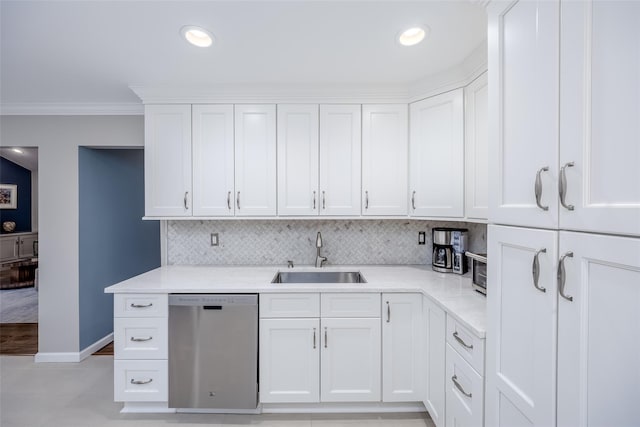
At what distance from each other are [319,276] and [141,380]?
57.2 inches

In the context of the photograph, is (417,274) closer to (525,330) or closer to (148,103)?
(525,330)

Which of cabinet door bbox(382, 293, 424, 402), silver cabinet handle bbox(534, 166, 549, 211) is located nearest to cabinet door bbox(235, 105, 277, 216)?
cabinet door bbox(382, 293, 424, 402)

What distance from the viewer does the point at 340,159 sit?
2.42 m

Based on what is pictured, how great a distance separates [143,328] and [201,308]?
421 millimetres

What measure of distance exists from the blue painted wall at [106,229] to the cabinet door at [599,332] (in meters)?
3.63

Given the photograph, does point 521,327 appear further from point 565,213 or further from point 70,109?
point 70,109

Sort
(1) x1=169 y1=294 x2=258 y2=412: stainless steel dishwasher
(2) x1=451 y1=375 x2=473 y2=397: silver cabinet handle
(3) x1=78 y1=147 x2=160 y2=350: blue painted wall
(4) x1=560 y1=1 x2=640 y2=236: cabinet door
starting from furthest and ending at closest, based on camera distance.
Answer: (3) x1=78 y1=147 x2=160 y2=350: blue painted wall, (1) x1=169 y1=294 x2=258 y2=412: stainless steel dishwasher, (2) x1=451 y1=375 x2=473 y2=397: silver cabinet handle, (4) x1=560 y1=1 x2=640 y2=236: cabinet door

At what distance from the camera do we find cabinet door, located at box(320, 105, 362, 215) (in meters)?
2.41

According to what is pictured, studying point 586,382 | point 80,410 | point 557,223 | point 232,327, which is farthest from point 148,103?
point 586,382

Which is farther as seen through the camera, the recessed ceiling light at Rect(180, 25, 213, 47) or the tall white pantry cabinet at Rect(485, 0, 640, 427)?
the recessed ceiling light at Rect(180, 25, 213, 47)

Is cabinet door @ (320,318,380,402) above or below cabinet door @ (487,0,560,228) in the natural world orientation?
below

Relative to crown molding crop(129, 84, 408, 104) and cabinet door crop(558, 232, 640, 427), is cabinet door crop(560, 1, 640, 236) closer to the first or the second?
cabinet door crop(558, 232, 640, 427)

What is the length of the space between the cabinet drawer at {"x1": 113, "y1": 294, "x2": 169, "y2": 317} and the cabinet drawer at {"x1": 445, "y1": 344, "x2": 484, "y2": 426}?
1.80m

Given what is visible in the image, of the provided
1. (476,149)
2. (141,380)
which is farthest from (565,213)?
(141,380)
